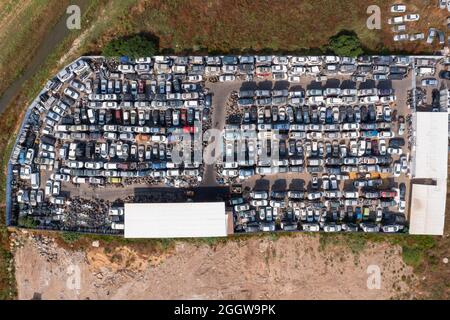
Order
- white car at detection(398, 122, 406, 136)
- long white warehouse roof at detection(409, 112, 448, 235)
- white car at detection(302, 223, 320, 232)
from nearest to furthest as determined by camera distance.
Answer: long white warehouse roof at detection(409, 112, 448, 235), white car at detection(302, 223, 320, 232), white car at detection(398, 122, 406, 136)

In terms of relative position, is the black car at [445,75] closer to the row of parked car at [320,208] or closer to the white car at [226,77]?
the row of parked car at [320,208]

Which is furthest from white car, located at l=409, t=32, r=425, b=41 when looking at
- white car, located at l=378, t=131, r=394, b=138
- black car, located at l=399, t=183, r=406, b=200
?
black car, located at l=399, t=183, r=406, b=200

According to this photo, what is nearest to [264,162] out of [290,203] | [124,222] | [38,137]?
[290,203]

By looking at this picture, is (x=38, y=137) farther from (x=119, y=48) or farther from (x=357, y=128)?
(x=357, y=128)

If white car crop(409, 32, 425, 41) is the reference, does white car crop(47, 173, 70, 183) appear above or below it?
below

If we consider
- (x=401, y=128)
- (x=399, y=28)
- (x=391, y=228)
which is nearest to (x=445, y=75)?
(x=399, y=28)

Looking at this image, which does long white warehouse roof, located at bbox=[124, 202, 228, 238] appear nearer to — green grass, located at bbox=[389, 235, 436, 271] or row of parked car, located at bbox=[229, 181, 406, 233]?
row of parked car, located at bbox=[229, 181, 406, 233]
